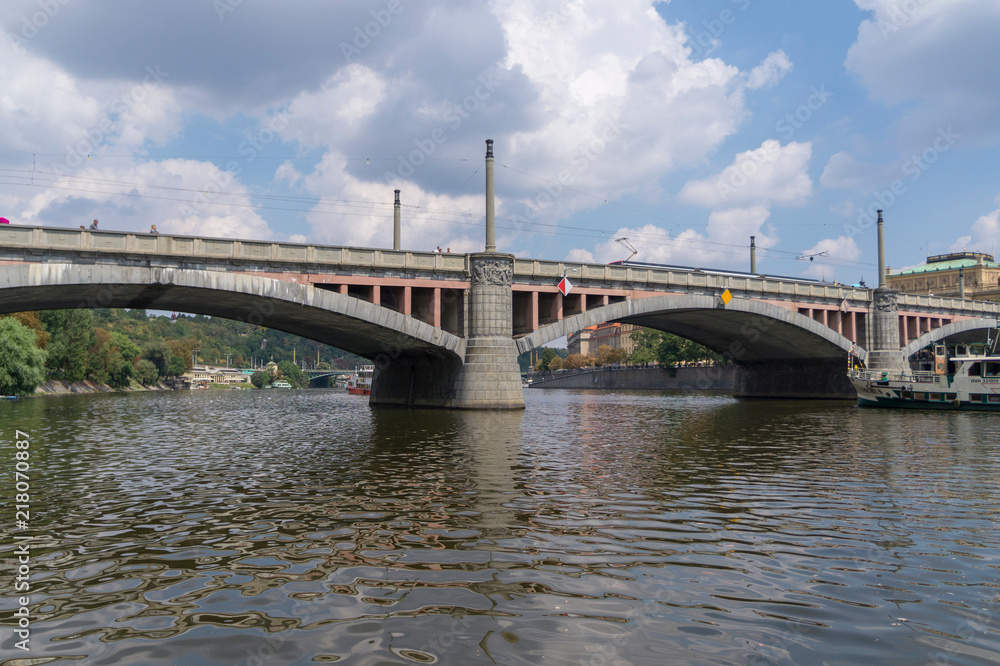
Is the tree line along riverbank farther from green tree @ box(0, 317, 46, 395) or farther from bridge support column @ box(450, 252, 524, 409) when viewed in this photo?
bridge support column @ box(450, 252, 524, 409)

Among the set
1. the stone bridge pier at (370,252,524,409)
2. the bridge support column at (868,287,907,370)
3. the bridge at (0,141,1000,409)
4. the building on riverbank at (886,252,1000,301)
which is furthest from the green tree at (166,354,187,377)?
the building on riverbank at (886,252,1000,301)

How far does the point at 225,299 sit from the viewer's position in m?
39.8

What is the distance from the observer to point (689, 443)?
24.2m

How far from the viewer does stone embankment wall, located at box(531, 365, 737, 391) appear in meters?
106

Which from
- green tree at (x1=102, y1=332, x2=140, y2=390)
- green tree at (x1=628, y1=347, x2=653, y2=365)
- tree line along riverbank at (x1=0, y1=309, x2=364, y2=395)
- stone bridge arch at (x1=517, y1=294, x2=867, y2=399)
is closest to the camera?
stone bridge arch at (x1=517, y1=294, x2=867, y2=399)

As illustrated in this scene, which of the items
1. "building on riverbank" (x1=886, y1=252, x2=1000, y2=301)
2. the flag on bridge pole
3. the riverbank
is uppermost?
"building on riverbank" (x1=886, y1=252, x2=1000, y2=301)

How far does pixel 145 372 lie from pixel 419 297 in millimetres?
103373

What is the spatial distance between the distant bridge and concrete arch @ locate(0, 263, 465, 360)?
0.07m

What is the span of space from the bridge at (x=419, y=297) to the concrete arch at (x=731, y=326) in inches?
6.7

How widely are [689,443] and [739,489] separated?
10.1 metres

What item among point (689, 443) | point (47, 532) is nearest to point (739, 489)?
point (689, 443)

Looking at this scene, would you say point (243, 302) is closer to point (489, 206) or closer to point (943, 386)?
point (489, 206)

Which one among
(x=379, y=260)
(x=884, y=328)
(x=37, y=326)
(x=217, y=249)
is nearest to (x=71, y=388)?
(x=37, y=326)

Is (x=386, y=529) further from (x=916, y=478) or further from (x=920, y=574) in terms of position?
(x=916, y=478)
